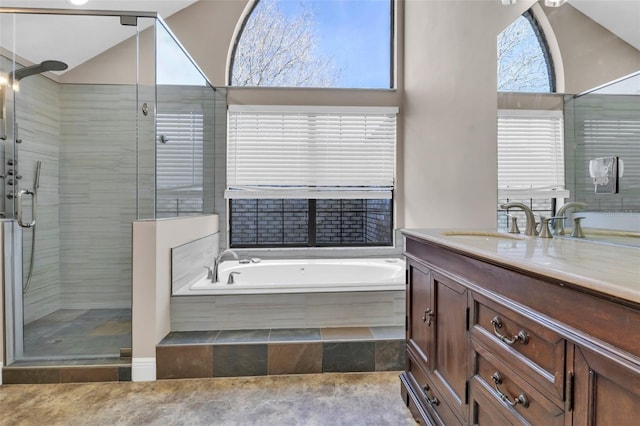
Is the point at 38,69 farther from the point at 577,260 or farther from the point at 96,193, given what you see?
the point at 577,260

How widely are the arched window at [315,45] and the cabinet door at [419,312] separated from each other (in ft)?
7.75

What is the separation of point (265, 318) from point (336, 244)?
137 cm

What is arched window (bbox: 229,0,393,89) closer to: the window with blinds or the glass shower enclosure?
the glass shower enclosure

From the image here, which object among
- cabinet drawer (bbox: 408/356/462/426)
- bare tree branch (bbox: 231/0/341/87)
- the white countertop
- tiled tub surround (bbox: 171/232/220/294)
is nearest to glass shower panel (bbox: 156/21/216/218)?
tiled tub surround (bbox: 171/232/220/294)

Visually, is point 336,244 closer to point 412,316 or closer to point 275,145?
point 275,145

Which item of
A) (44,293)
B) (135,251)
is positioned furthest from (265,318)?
(44,293)

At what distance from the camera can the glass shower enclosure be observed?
89.3 inches

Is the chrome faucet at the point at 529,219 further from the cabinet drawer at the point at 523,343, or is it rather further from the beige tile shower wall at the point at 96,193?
the beige tile shower wall at the point at 96,193

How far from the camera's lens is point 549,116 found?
157cm

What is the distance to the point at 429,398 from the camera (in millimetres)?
1447

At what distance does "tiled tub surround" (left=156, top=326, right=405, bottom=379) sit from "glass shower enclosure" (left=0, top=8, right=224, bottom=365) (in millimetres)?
369

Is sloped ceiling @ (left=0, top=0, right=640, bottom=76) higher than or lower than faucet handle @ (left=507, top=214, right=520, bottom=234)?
higher

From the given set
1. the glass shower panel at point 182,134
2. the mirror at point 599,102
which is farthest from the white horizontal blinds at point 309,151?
the mirror at point 599,102

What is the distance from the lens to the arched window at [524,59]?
1.58m
